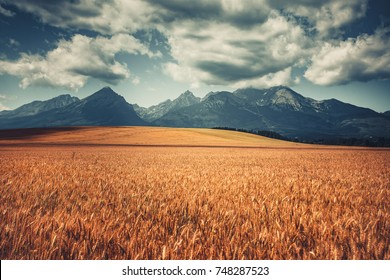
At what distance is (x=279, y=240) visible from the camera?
3184 mm

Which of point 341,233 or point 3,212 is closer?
point 341,233

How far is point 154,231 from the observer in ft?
11.6

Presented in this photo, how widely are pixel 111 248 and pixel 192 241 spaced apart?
1.02 m

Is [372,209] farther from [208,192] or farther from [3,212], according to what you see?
[3,212]

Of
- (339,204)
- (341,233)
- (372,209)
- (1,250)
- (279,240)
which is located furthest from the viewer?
(339,204)

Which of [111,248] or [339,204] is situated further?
[339,204]

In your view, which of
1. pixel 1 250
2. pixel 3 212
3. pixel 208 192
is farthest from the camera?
pixel 208 192

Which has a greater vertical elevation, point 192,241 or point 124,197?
point 192,241

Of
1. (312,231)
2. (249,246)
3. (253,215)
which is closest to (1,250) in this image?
(249,246)

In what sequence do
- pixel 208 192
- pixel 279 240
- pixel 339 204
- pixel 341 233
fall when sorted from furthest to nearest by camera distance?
pixel 208 192 < pixel 339 204 < pixel 341 233 < pixel 279 240

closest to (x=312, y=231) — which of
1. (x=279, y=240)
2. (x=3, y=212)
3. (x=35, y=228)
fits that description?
(x=279, y=240)

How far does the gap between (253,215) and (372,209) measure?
116 inches

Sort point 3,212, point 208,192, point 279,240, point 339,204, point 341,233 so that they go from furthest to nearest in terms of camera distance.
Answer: point 208,192
point 339,204
point 3,212
point 341,233
point 279,240

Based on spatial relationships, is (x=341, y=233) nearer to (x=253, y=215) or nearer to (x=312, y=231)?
(x=312, y=231)
